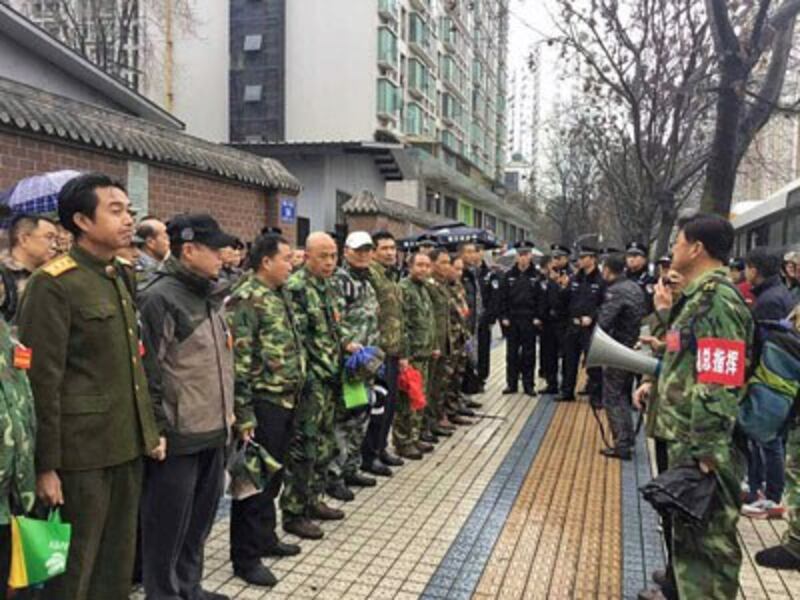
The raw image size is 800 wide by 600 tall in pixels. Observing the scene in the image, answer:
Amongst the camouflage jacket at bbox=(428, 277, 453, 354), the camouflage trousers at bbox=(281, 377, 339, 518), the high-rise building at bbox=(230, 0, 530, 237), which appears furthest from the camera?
the high-rise building at bbox=(230, 0, 530, 237)

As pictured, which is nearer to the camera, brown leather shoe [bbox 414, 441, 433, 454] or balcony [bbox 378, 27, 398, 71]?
brown leather shoe [bbox 414, 441, 433, 454]

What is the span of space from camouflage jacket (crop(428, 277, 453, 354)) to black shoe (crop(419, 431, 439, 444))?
2.72ft

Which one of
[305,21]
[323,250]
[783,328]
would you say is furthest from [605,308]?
[305,21]

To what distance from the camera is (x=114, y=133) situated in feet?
27.5

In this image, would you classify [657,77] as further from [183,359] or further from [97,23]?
[97,23]

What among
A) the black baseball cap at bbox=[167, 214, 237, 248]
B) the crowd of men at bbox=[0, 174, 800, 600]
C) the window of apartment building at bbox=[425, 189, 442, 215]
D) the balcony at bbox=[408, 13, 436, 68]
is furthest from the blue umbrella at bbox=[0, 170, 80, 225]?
the balcony at bbox=[408, 13, 436, 68]

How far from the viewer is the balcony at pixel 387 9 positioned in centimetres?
3303

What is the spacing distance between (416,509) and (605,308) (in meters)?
3.14

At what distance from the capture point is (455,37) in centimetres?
5044

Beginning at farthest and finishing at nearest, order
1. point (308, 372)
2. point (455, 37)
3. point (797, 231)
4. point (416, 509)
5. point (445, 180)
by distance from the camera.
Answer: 1. point (455, 37)
2. point (445, 180)
3. point (797, 231)
4. point (416, 509)
5. point (308, 372)

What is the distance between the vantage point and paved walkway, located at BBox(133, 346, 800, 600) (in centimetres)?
399

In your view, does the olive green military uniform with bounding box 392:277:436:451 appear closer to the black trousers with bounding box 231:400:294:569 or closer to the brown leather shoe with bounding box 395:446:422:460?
the brown leather shoe with bounding box 395:446:422:460

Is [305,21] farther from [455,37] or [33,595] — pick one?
[33,595]

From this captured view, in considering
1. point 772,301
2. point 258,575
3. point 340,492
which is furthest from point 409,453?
point 772,301
